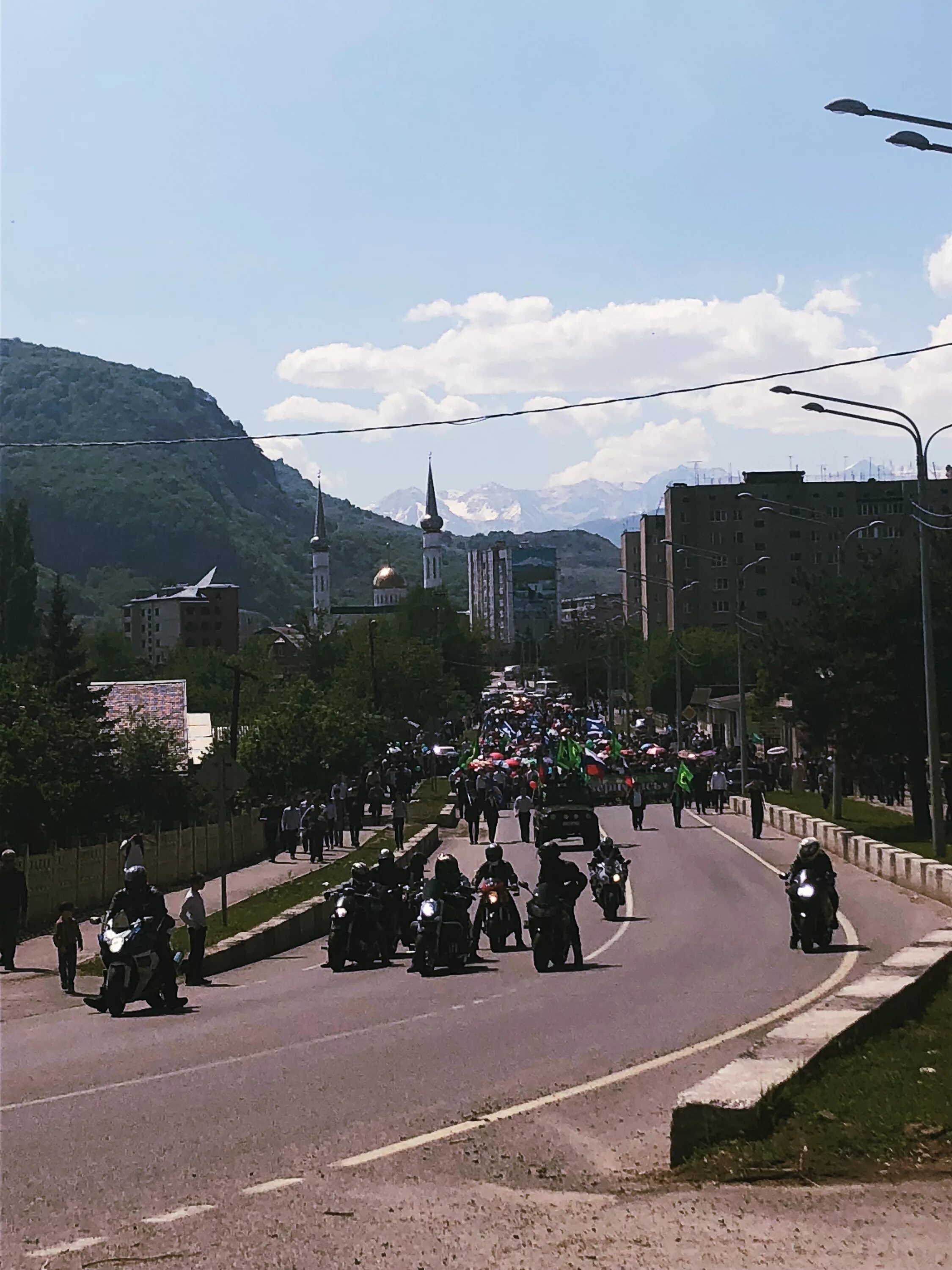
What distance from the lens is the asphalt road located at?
7.59 m

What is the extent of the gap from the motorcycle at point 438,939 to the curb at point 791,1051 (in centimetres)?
615

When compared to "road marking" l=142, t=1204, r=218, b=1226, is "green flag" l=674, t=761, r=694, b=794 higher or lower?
higher

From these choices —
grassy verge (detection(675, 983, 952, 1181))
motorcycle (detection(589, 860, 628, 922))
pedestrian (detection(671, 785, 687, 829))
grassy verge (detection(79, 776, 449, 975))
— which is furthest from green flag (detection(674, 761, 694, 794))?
grassy verge (detection(675, 983, 952, 1181))

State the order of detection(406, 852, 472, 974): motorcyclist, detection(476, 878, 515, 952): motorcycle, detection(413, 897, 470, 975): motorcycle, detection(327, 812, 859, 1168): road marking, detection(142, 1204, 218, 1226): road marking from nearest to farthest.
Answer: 1. detection(142, 1204, 218, 1226): road marking
2. detection(327, 812, 859, 1168): road marking
3. detection(413, 897, 470, 975): motorcycle
4. detection(406, 852, 472, 974): motorcyclist
5. detection(476, 878, 515, 952): motorcycle

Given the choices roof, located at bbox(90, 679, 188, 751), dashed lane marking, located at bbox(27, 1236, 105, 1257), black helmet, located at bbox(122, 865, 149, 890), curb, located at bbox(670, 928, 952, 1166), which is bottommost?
dashed lane marking, located at bbox(27, 1236, 105, 1257)

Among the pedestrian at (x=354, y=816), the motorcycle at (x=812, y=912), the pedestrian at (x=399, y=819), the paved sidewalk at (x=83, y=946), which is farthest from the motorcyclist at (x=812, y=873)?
the pedestrian at (x=354, y=816)

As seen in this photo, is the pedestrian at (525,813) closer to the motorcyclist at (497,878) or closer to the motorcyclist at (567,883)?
the motorcyclist at (497,878)

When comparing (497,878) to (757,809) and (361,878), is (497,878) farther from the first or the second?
(757,809)

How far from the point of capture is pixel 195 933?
1891cm

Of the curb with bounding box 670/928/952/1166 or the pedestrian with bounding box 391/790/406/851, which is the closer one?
the curb with bounding box 670/928/952/1166

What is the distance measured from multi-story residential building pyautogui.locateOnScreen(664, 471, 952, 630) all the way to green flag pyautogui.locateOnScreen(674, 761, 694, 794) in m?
96.0

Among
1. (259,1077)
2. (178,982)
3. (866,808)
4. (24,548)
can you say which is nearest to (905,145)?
(259,1077)

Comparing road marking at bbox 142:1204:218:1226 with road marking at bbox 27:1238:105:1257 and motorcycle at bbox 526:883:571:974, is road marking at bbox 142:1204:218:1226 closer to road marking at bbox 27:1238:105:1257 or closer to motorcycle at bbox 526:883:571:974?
road marking at bbox 27:1238:105:1257

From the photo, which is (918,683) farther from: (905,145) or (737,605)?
(905,145)
